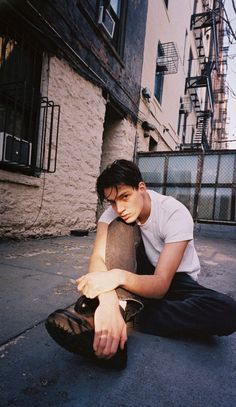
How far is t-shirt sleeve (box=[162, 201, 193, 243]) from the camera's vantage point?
A: 1423mm

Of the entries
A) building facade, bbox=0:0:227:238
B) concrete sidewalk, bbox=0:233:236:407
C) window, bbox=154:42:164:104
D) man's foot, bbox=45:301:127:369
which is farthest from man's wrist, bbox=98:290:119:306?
window, bbox=154:42:164:104

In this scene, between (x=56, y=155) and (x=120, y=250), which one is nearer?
(x=120, y=250)

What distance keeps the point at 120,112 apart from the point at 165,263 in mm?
6269

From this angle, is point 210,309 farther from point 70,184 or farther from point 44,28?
point 44,28

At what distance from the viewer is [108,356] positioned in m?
1.04

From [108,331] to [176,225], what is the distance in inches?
26.2

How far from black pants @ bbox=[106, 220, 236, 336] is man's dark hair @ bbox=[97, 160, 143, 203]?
0.23 meters

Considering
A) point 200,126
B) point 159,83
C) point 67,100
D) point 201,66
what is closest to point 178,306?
point 67,100

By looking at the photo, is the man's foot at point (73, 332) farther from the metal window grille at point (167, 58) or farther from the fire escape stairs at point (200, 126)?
the fire escape stairs at point (200, 126)

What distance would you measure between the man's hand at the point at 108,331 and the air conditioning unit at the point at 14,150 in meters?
2.91

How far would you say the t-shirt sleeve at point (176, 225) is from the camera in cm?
142

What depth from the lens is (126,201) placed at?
1581 mm

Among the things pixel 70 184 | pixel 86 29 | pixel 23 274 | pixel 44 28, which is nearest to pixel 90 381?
pixel 23 274

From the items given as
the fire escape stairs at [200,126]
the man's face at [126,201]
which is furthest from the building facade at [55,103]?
the fire escape stairs at [200,126]
